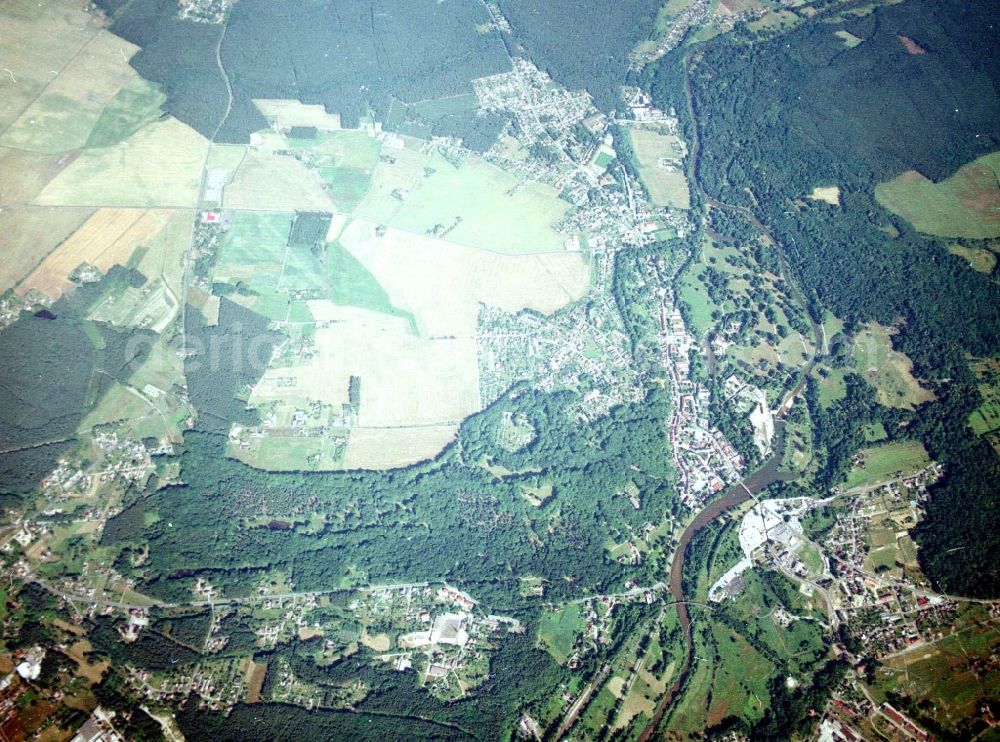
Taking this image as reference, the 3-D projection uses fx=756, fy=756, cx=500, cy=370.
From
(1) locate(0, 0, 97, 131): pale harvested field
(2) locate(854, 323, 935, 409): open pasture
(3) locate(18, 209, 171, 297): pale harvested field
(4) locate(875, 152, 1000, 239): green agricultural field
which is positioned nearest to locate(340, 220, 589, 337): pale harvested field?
(3) locate(18, 209, 171, 297): pale harvested field

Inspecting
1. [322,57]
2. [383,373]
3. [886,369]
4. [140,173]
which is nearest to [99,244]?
[140,173]

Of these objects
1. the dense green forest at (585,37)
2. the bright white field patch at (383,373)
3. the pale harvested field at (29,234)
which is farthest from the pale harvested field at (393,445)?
the dense green forest at (585,37)

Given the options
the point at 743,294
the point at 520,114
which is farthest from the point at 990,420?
the point at 520,114

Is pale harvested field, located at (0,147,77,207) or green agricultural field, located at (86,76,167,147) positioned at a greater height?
green agricultural field, located at (86,76,167,147)

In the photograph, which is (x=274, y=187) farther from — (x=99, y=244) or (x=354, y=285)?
(x=99, y=244)

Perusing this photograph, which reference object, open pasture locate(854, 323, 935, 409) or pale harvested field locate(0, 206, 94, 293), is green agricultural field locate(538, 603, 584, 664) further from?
pale harvested field locate(0, 206, 94, 293)

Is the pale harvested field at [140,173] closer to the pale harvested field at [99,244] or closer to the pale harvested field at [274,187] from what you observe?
the pale harvested field at [99,244]
